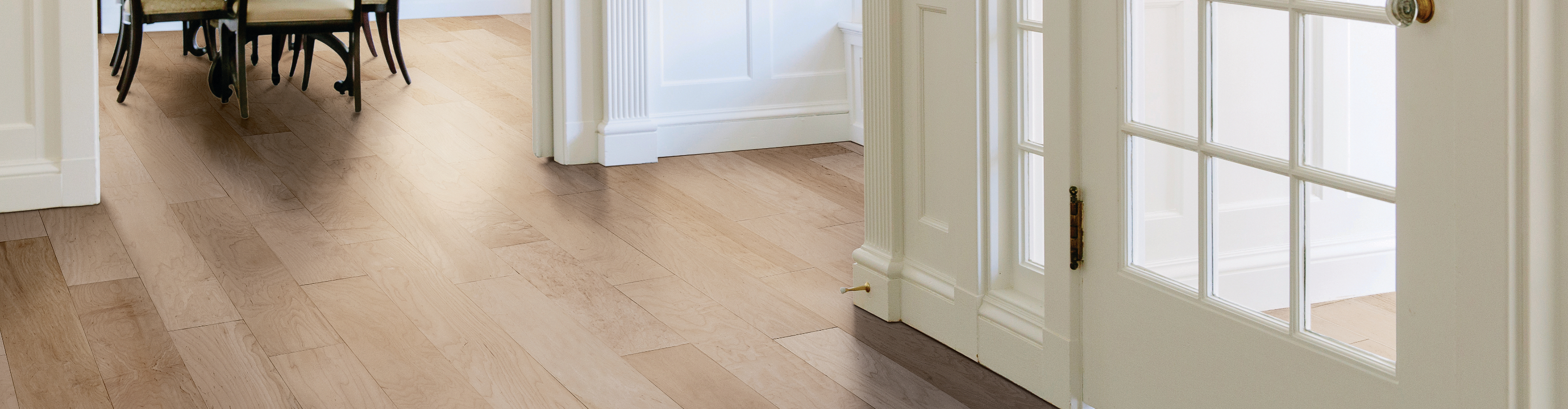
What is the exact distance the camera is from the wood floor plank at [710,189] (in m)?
3.91

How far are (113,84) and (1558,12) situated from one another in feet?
20.6

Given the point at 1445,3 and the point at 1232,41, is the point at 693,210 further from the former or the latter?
the point at 1445,3

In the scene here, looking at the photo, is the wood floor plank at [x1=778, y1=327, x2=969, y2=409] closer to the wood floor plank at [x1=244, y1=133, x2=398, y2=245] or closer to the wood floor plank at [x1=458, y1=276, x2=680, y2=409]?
the wood floor plank at [x1=458, y1=276, x2=680, y2=409]

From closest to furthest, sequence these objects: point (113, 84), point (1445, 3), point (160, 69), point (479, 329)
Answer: point (1445, 3), point (479, 329), point (113, 84), point (160, 69)

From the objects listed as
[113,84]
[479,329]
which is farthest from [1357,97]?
[113,84]

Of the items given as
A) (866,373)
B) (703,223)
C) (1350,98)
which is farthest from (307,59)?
(1350,98)

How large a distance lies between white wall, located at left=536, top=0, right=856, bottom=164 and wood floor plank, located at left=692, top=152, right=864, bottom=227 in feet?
0.49

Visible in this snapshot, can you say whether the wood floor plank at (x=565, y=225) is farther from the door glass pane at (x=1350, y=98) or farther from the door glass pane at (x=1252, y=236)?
the door glass pane at (x=1350, y=98)

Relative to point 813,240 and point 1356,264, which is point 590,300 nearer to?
point 813,240

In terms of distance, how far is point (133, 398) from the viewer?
7.86 feet

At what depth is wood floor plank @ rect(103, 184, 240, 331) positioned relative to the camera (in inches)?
115

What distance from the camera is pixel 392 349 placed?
2.68m

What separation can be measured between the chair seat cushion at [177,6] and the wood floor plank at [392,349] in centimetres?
315

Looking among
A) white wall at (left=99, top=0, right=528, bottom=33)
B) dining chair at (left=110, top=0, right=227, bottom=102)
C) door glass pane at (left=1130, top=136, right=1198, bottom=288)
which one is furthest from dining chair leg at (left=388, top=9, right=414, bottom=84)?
door glass pane at (left=1130, top=136, right=1198, bottom=288)
